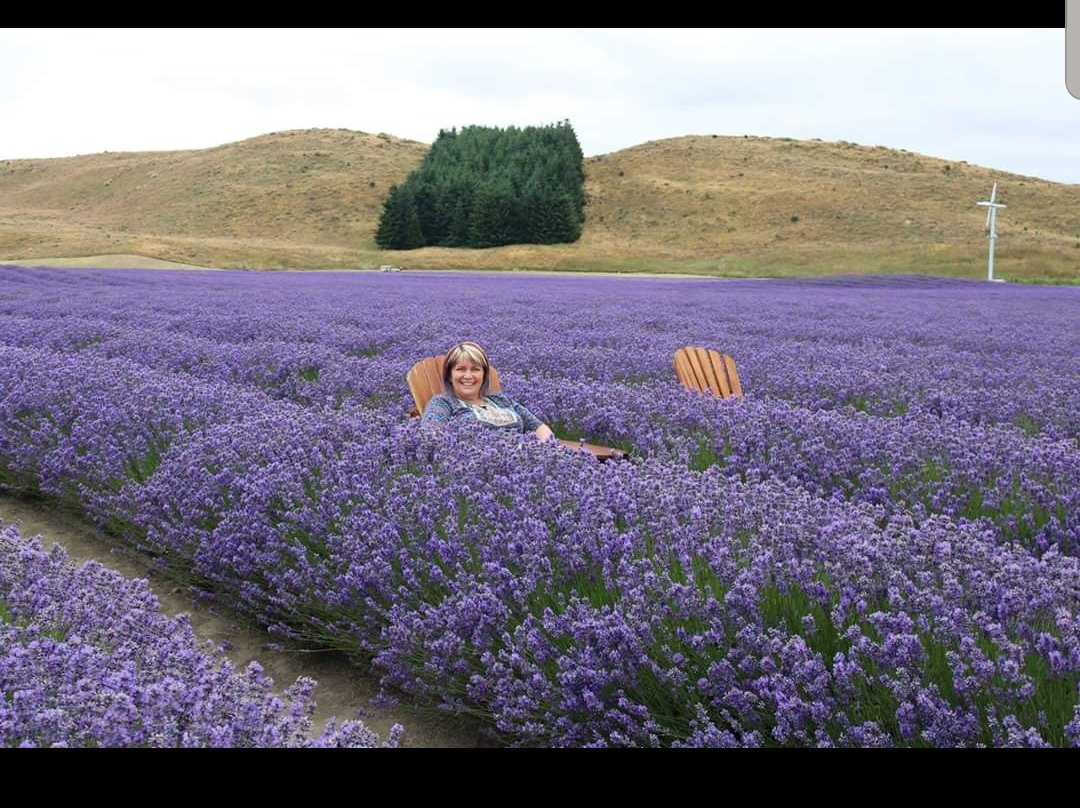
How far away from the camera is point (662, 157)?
64.8 m

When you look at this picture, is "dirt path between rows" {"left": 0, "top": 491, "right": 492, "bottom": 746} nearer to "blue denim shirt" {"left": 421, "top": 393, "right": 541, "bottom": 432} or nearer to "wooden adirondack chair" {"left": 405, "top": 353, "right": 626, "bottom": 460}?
"blue denim shirt" {"left": 421, "top": 393, "right": 541, "bottom": 432}

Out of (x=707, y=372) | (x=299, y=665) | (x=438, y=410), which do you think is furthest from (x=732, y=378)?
(x=299, y=665)

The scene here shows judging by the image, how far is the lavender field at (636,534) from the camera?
6.38ft

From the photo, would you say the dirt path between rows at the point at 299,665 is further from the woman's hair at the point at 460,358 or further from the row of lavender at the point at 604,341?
the woman's hair at the point at 460,358

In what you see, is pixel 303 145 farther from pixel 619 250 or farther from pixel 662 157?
pixel 619 250

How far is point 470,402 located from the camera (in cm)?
470

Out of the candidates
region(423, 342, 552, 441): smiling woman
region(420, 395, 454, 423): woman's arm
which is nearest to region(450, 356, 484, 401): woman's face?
region(423, 342, 552, 441): smiling woman

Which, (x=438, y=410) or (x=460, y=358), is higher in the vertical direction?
(x=460, y=358)

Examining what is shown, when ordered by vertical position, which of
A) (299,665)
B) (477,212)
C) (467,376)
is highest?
(477,212)

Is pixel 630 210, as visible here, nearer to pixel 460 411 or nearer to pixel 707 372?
pixel 707 372

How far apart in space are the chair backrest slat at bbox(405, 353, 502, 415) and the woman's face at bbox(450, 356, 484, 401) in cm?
23

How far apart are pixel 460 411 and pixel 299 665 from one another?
1577 millimetres
